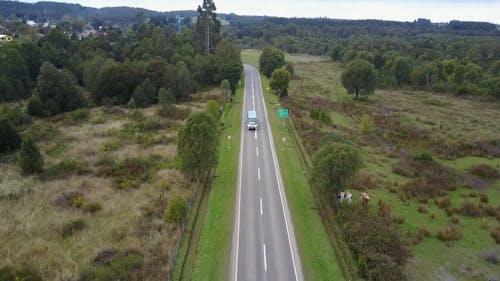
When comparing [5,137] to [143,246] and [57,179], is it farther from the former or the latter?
[143,246]

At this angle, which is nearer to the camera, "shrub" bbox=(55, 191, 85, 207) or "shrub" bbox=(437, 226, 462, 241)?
"shrub" bbox=(437, 226, 462, 241)

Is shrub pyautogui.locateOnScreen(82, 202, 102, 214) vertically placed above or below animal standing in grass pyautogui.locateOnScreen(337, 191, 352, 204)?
below

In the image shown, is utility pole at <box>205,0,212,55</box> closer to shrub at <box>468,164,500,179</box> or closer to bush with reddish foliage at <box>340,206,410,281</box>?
shrub at <box>468,164,500,179</box>

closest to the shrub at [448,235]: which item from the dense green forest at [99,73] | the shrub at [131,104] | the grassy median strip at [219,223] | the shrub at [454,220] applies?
the shrub at [454,220]

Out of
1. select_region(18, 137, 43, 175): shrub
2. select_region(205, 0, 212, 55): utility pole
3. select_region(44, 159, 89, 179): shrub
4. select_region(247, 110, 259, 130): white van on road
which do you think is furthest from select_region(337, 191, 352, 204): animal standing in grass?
select_region(205, 0, 212, 55): utility pole

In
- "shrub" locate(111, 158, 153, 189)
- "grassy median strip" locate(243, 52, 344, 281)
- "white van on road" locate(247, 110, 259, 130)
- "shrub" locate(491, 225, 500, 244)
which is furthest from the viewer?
"white van on road" locate(247, 110, 259, 130)

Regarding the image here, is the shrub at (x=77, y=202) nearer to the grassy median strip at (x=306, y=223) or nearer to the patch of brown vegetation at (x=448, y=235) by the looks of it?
the grassy median strip at (x=306, y=223)

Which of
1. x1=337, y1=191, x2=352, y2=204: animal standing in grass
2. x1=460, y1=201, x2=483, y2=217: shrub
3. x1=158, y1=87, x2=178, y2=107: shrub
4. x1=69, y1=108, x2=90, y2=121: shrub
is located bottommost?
x1=460, y1=201, x2=483, y2=217: shrub

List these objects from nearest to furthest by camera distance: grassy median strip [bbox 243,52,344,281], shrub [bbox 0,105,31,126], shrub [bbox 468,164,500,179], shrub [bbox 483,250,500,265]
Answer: grassy median strip [bbox 243,52,344,281] → shrub [bbox 483,250,500,265] → shrub [bbox 468,164,500,179] → shrub [bbox 0,105,31,126]

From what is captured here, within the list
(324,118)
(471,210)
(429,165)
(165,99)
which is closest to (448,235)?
(471,210)
